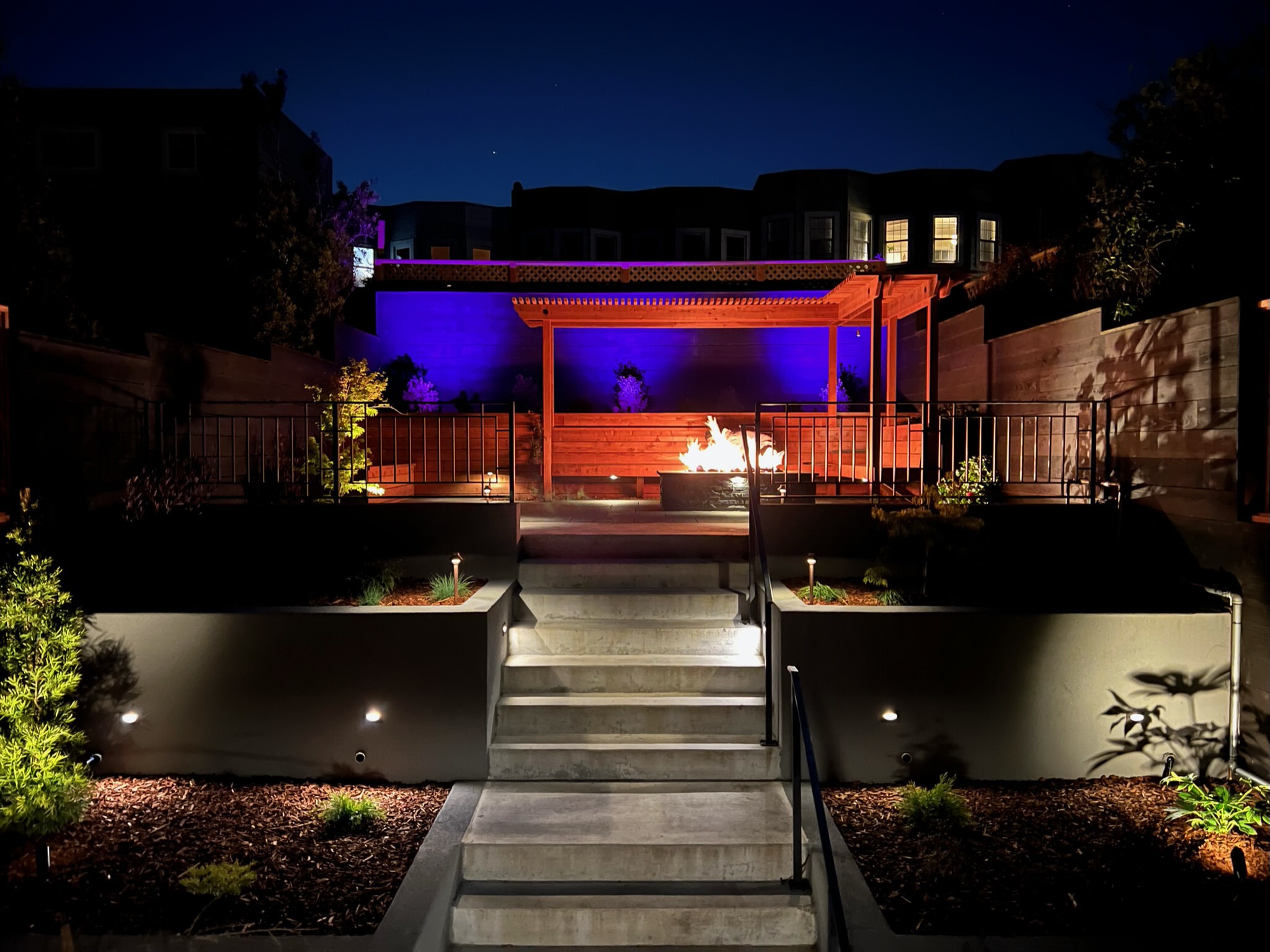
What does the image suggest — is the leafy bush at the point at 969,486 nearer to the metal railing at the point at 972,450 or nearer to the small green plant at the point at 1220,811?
the metal railing at the point at 972,450

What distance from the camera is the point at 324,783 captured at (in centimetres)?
534

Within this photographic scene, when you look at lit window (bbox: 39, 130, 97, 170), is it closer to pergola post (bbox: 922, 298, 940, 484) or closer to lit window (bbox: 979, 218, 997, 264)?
pergola post (bbox: 922, 298, 940, 484)

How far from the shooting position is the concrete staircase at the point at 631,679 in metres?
5.39

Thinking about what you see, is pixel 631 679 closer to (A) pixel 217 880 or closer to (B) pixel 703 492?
(A) pixel 217 880

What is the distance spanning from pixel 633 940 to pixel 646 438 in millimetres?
9997

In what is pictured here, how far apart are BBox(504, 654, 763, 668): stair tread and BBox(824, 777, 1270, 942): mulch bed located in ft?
4.04

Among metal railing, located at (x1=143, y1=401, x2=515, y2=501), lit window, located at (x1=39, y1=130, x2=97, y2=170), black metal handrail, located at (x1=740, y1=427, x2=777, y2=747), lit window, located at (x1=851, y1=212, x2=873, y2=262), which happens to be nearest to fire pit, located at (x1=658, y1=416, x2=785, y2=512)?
metal railing, located at (x1=143, y1=401, x2=515, y2=501)

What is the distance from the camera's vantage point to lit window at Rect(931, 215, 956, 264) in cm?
2038

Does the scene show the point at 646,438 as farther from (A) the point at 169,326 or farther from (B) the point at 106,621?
(B) the point at 106,621

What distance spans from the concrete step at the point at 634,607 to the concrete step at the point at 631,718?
1077 mm

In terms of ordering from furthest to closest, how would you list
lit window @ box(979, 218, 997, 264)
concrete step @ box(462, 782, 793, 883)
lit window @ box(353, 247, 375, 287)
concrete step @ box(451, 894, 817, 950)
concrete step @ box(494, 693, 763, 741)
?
lit window @ box(979, 218, 997, 264) < lit window @ box(353, 247, 375, 287) < concrete step @ box(494, 693, 763, 741) < concrete step @ box(462, 782, 793, 883) < concrete step @ box(451, 894, 817, 950)

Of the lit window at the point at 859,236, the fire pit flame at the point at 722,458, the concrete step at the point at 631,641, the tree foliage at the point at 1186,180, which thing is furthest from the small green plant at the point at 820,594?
the lit window at the point at 859,236

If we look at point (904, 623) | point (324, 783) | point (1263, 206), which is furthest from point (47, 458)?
point (1263, 206)

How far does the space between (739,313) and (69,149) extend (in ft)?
44.8
